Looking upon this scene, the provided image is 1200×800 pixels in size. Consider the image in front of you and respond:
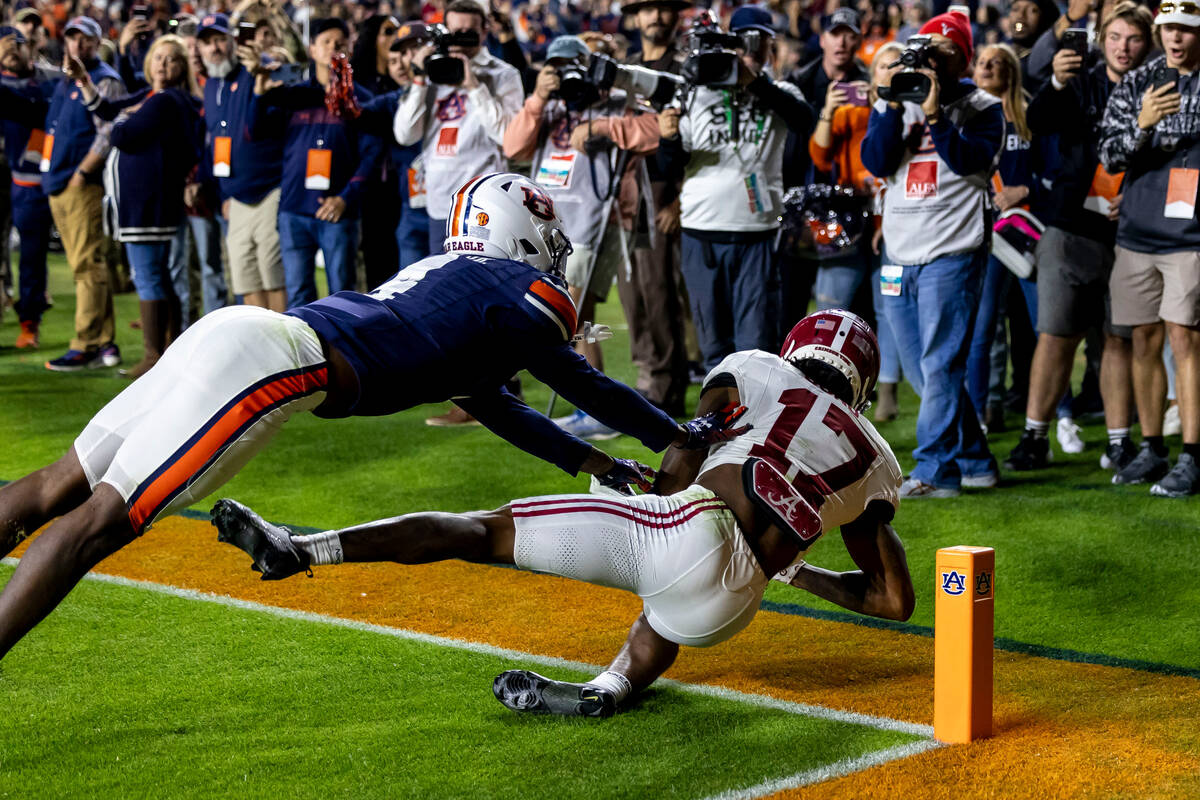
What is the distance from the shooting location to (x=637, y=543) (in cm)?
349

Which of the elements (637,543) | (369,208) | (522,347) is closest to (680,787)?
(637,543)

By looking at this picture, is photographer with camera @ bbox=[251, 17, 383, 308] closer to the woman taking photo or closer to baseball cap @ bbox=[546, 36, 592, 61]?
the woman taking photo

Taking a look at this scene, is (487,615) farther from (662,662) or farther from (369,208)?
(369,208)

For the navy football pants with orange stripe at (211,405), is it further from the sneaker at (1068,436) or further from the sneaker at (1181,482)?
the sneaker at (1068,436)

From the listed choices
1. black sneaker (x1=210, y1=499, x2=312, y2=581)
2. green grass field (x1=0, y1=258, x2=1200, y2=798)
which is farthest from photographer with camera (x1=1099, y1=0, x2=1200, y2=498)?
black sneaker (x1=210, y1=499, x2=312, y2=581)

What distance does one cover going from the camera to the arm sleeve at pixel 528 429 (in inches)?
158

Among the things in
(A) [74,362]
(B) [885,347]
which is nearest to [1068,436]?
(B) [885,347]

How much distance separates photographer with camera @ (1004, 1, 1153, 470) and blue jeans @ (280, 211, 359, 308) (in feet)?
13.7

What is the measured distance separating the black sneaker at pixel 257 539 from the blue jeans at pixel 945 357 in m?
3.83

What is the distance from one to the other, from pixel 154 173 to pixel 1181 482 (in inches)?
261

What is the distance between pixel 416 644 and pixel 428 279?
133 centimetres

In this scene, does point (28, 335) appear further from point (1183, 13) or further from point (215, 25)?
point (1183, 13)

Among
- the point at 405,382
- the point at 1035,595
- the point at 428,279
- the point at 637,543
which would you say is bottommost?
the point at 1035,595

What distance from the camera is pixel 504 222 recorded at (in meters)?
3.81
